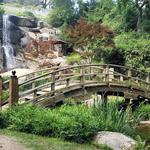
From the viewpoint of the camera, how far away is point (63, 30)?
4900cm

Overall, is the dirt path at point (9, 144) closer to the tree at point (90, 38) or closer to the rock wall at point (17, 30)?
the tree at point (90, 38)

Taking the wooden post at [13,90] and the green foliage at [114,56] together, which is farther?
the green foliage at [114,56]

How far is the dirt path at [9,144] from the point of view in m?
13.0

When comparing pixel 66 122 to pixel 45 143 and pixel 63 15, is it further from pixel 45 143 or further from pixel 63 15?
pixel 63 15

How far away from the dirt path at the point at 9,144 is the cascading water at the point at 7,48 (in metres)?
29.1

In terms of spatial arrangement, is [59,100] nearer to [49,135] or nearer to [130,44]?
[49,135]

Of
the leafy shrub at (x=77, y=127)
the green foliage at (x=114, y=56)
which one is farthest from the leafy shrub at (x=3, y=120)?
the green foliage at (x=114, y=56)

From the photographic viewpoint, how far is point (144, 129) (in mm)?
21531

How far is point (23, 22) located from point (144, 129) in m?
31.2

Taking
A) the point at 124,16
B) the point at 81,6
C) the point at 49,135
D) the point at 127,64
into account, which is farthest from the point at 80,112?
the point at 81,6

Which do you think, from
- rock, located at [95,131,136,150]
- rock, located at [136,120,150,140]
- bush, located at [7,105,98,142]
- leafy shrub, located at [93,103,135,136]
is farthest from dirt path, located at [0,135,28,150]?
rock, located at [136,120,150,140]

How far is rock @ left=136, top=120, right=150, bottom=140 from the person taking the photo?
20.2m

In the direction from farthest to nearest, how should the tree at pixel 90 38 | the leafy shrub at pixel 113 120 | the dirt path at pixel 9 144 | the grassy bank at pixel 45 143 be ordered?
the tree at pixel 90 38 → the leafy shrub at pixel 113 120 → the grassy bank at pixel 45 143 → the dirt path at pixel 9 144

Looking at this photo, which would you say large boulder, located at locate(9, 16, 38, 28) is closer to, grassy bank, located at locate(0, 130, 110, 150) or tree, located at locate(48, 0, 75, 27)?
tree, located at locate(48, 0, 75, 27)
